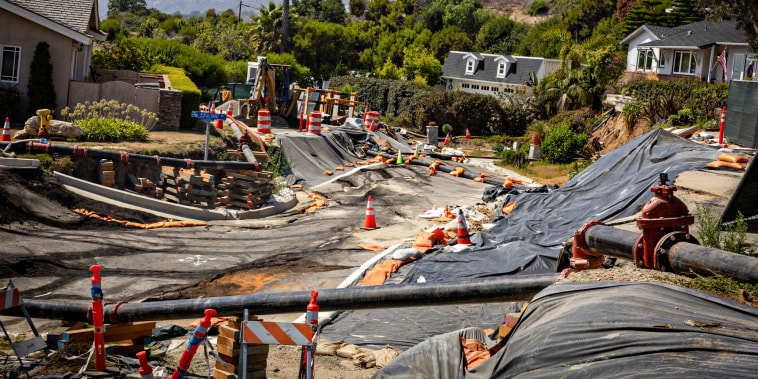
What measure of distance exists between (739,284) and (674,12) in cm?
5896

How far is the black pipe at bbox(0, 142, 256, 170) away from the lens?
15500 millimetres

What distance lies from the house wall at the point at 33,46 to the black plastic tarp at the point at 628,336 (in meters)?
21.3

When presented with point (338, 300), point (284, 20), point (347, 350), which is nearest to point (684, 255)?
point (338, 300)

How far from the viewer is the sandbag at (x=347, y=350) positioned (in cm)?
757

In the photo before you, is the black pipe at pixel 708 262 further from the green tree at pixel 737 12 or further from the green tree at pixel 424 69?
the green tree at pixel 424 69

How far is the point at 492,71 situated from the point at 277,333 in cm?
5661

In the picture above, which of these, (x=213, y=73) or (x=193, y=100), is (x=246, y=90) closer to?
(x=213, y=73)

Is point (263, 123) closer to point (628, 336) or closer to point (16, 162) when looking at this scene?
point (16, 162)

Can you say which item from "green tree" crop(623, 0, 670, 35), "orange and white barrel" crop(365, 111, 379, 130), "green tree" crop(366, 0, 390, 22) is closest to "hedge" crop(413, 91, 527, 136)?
"orange and white barrel" crop(365, 111, 379, 130)

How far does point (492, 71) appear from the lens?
5959 centimetres

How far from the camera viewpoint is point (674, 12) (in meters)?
56.7

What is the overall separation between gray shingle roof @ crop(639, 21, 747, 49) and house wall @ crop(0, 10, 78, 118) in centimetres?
3560

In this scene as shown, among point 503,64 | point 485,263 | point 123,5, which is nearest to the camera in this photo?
point 485,263

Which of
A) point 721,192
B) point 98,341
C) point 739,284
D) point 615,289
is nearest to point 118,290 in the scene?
point 98,341
